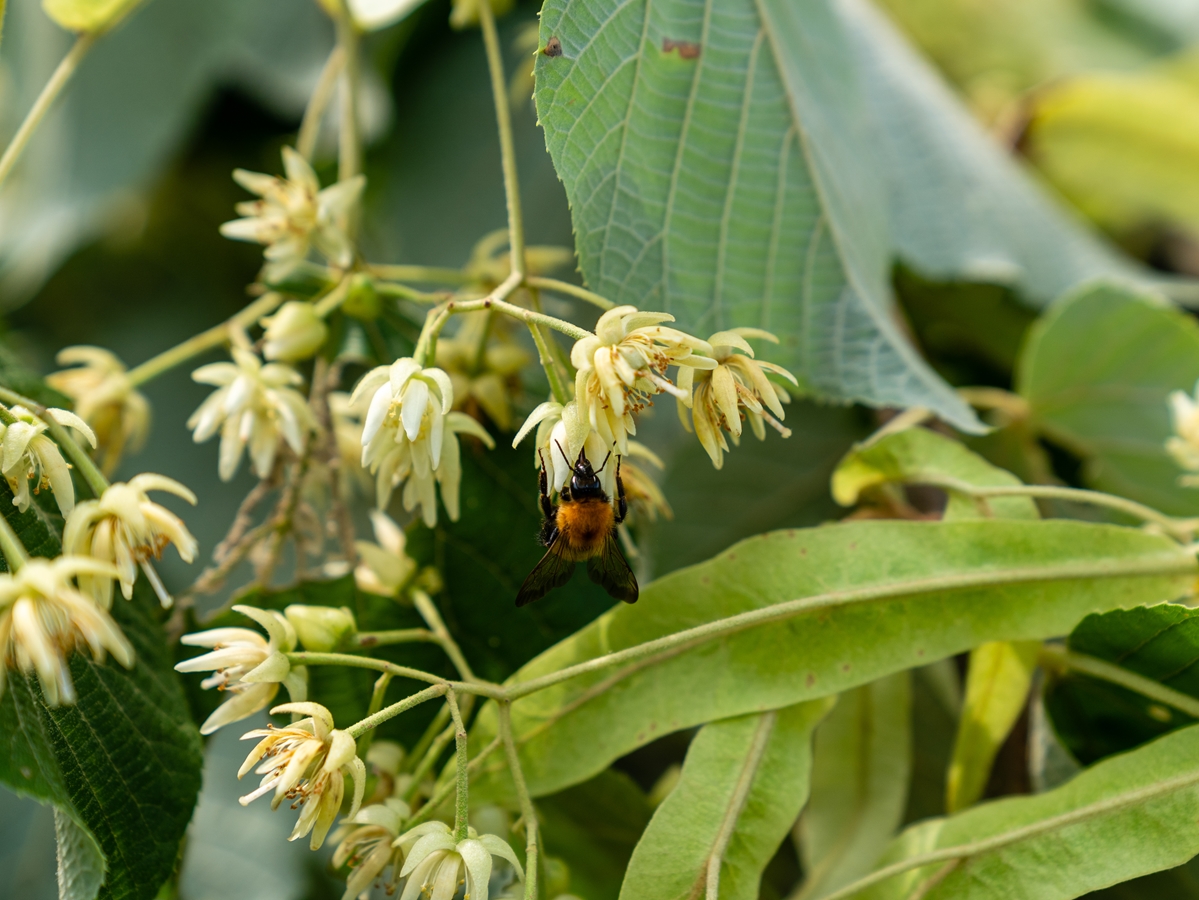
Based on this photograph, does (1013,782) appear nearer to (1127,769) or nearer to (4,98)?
(1127,769)

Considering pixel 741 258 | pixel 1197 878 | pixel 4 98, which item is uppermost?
pixel 4 98

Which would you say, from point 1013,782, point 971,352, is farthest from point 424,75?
point 1013,782

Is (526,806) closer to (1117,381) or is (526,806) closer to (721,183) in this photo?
(721,183)

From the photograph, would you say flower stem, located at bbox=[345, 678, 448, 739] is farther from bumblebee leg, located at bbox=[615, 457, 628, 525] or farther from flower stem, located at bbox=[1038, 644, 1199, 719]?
flower stem, located at bbox=[1038, 644, 1199, 719]

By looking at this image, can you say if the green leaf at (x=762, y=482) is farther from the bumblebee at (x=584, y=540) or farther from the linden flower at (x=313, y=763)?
the linden flower at (x=313, y=763)

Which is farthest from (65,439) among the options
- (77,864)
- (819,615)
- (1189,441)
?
(1189,441)
